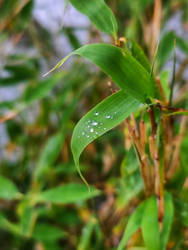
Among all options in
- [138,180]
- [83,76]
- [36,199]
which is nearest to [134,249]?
[138,180]

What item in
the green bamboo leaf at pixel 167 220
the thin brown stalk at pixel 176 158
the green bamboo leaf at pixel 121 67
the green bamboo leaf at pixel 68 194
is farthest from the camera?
the green bamboo leaf at pixel 68 194

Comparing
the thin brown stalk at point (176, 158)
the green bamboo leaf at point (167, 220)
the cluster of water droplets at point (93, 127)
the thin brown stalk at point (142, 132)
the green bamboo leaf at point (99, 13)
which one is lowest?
the green bamboo leaf at point (167, 220)

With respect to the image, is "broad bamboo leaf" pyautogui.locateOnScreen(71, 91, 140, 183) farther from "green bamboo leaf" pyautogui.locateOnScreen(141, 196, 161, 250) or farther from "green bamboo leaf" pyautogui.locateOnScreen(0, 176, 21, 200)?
"green bamboo leaf" pyautogui.locateOnScreen(0, 176, 21, 200)

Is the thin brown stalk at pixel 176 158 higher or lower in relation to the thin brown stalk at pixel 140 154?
lower

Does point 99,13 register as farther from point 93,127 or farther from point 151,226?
point 151,226

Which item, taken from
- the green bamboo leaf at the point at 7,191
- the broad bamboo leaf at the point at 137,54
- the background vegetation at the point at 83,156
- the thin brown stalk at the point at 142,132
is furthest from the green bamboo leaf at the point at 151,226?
the green bamboo leaf at the point at 7,191

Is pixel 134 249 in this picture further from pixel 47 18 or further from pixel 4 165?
pixel 47 18

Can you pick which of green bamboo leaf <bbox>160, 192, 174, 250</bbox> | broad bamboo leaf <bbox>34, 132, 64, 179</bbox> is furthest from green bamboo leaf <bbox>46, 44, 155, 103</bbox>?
broad bamboo leaf <bbox>34, 132, 64, 179</bbox>

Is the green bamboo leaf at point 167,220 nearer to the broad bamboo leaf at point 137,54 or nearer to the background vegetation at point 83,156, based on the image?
the background vegetation at point 83,156

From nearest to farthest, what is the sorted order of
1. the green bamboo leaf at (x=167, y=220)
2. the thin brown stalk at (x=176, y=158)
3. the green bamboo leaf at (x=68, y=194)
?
the green bamboo leaf at (x=167, y=220) → the thin brown stalk at (x=176, y=158) → the green bamboo leaf at (x=68, y=194)
